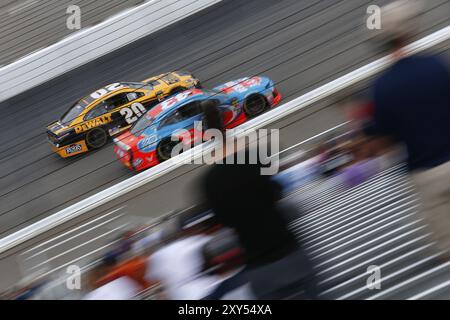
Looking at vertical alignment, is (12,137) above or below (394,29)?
below

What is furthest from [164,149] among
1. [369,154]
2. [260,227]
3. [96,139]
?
[260,227]

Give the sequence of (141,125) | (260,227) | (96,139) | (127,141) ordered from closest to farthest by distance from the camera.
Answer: (260,227)
(127,141)
(141,125)
(96,139)

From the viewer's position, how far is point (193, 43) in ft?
45.6

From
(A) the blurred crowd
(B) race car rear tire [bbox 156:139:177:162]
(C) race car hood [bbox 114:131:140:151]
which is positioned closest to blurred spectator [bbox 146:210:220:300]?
(A) the blurred crowd

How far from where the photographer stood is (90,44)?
14.3 metres

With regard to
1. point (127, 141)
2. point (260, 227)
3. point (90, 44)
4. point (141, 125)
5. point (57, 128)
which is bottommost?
point (127, 141)

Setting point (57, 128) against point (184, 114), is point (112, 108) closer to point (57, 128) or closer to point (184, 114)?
point (57, 128)

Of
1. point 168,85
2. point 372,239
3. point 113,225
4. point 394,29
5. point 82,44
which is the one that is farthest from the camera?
point 82,44

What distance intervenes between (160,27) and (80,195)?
595 centimetres

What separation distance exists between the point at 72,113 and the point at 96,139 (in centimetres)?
79

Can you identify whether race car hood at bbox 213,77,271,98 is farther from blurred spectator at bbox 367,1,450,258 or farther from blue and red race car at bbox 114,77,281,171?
blurred spectator at bbox 367,1,450,258

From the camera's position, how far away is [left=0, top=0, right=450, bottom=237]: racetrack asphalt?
10453 millimetres
